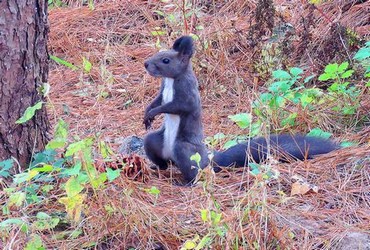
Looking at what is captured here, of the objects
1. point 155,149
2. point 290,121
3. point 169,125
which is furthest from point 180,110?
point 290,121

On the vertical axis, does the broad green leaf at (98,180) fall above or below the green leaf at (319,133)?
above

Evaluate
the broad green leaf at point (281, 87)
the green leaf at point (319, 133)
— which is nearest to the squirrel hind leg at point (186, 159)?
the green leaf at point (319, 133)

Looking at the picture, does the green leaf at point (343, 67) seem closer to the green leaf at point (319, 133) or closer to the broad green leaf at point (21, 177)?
the green leaf at point (319, 133)

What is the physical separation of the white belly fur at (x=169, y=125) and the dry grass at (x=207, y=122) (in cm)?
14

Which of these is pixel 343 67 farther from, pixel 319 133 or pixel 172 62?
pixel 172 62

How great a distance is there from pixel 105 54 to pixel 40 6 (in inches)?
97.7

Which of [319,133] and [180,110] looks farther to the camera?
[319,133]

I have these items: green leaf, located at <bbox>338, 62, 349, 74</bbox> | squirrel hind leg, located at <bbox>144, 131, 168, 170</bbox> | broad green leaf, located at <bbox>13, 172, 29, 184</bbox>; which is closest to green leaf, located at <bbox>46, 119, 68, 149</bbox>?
broad green leaf, located at <bbox>13, 172, 29, 184</bbox>

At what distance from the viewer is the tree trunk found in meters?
4.04

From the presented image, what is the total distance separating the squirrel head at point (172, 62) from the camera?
15.1 feet

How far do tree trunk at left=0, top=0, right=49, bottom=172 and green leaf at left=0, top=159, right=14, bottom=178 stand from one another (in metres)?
0.14

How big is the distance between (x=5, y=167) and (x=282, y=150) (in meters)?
1.60

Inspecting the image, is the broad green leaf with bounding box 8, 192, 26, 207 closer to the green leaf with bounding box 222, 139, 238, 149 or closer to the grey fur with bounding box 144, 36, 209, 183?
the grey fur with bounding box 144, 36, 209, 183

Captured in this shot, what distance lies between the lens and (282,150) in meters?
4.55
